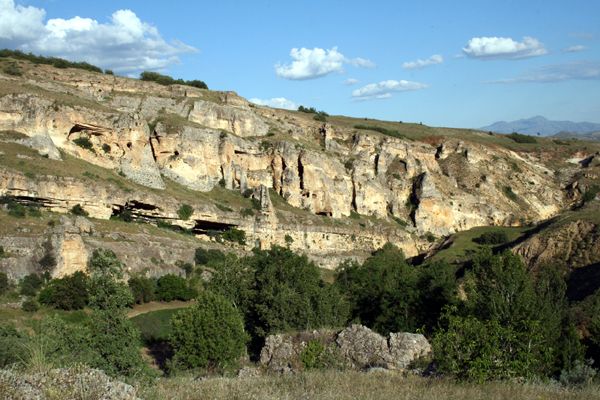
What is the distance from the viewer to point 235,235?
6462 cm

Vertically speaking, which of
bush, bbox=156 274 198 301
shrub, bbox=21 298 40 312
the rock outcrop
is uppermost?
the rock outcrop

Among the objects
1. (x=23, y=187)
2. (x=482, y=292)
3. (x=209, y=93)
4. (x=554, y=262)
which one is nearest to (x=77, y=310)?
(x=23, y=187)

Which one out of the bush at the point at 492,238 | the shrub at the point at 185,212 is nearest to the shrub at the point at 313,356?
the shrub at the point at 185,212

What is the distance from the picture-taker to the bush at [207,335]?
96.1 ft

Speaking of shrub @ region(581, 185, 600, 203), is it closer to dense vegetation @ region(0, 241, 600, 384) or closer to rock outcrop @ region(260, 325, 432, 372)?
dense vegetation @ region(0, 241, 600, 384)

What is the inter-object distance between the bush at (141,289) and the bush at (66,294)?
4554mm

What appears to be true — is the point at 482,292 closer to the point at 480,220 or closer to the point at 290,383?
the point at 290,383

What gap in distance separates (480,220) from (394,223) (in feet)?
43.9

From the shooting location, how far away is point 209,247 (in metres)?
58.5

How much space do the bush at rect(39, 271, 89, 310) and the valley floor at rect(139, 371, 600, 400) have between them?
30.1 m

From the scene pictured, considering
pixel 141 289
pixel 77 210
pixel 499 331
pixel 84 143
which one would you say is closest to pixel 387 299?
pixel 141 289

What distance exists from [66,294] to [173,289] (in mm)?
9362

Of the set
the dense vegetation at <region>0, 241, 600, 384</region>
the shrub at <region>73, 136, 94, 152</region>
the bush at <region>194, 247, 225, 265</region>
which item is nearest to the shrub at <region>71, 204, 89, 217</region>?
the dense vegetation at <region>0, 241, 600, 384</region>

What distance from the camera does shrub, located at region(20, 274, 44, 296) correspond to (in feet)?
133
